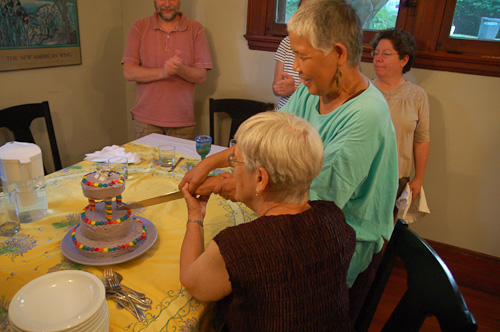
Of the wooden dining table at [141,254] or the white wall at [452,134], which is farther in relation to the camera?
the white wall at [452,134]

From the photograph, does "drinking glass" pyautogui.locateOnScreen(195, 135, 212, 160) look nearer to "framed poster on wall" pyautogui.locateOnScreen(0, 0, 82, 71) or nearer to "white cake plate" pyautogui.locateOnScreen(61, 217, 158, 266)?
"white cake plate" pyautogui.locateOnScreen(61, 217, 158, 266)

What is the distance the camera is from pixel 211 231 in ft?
4.65

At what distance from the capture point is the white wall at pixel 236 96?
2775mm

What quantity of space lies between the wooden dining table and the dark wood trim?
2.17 m

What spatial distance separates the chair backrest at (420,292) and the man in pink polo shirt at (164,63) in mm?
2025

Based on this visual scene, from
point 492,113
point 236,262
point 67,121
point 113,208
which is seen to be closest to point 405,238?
point 236,262

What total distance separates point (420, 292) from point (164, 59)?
2422 millimetres

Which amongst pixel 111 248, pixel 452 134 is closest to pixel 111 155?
pixel 111 248

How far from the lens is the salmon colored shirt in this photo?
2.87 metres

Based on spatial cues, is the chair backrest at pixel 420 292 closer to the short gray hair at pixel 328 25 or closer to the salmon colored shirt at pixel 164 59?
the short gray hair at pixel 328 25

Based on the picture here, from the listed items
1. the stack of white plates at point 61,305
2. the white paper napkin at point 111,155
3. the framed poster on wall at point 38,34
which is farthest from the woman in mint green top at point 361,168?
the framed poster on wall at point 38,34

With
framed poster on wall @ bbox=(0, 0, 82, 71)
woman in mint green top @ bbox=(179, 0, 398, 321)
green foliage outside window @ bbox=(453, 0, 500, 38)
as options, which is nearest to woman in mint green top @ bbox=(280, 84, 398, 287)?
woman in mint green top @ bbox=(179, 0, 398, 321)

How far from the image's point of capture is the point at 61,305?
852 millimetres

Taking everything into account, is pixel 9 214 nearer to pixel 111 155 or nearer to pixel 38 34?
pixel 111 155
